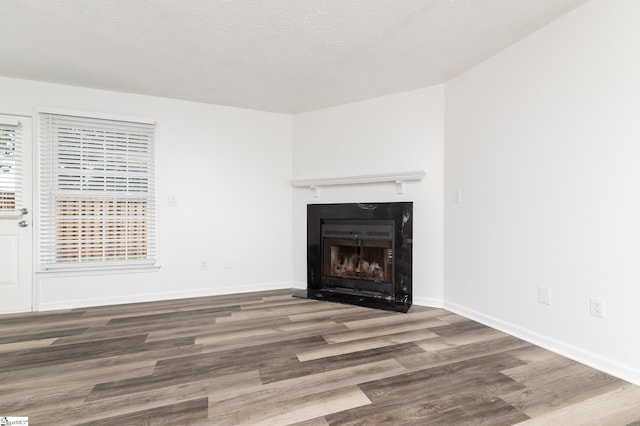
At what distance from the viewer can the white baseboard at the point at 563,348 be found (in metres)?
1.78

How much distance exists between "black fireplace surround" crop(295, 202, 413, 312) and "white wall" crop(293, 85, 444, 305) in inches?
5.4

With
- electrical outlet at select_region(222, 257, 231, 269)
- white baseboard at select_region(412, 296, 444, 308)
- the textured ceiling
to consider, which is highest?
the textured ceiling

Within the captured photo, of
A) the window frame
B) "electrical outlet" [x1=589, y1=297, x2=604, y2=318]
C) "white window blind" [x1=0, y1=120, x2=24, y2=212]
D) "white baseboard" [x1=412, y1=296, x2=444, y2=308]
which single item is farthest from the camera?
"white baseboard" [x1=412, y1=296, x2=444, y2=308]

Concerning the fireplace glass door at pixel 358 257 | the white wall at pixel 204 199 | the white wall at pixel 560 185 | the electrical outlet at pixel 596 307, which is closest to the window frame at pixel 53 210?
the white wall at pixel 204 199

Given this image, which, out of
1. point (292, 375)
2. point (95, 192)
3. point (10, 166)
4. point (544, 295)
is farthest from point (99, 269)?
point (544, 295)

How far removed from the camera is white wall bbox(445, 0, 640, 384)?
5.87 ft

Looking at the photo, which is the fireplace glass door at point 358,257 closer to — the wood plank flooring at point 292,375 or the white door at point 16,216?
the wood plank flooring at point 292,375

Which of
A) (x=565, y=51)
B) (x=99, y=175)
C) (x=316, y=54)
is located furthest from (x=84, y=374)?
(x=565, y=51)

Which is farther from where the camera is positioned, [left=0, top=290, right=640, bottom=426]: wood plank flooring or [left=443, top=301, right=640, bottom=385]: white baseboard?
[left=443, top=301, right=640, bottom=385]: white baseboard

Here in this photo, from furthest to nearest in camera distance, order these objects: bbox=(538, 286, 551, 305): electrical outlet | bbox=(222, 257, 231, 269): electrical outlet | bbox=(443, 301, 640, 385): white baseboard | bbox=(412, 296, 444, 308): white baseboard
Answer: bbox=(222, 257, 231, 269): electrical outlet
bbox=(412, 296, 444, 308): white baseboard
bbox=(538, 286, 551, 305): electrical outlet
bbox=(443, 301, 640, 385): white baseboard

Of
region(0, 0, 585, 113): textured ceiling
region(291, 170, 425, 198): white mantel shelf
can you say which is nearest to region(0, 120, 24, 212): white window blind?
region(0, 0, 585, 113): textured ceiling

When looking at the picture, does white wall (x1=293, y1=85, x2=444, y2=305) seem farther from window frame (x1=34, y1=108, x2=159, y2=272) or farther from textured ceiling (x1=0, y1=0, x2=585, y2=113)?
window frame (x1=34, y1=108, x2=159, y2=272)

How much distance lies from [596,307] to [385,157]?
7.48ft

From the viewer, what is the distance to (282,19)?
2090 mm
